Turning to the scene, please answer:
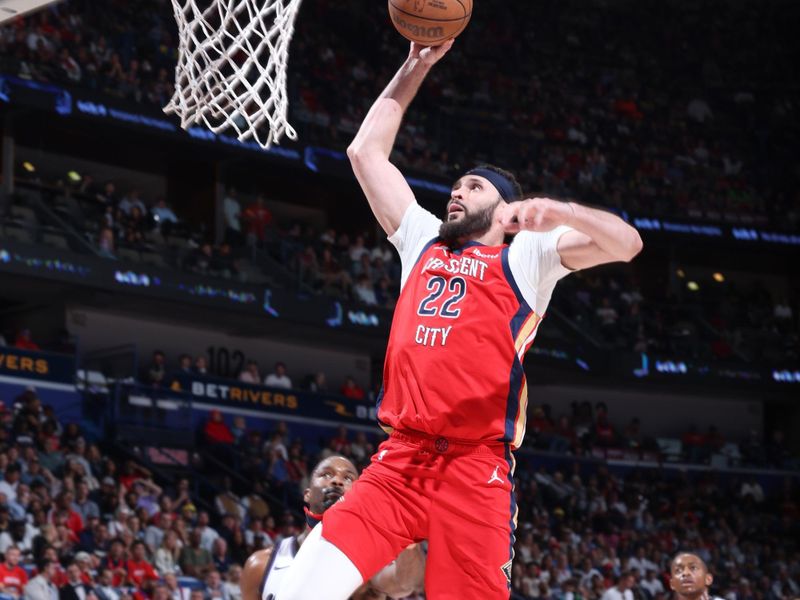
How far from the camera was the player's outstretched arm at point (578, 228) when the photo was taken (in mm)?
3926

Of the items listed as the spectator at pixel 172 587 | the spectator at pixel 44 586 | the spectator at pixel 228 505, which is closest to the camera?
the spectator at pixel 44 586

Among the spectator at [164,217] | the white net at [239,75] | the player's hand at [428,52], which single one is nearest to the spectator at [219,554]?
the spectator at [164,217]

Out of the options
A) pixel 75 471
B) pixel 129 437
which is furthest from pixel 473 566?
pixel 129 437

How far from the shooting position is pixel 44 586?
36.7ft

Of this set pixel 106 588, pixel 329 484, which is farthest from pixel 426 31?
pixel 106 588

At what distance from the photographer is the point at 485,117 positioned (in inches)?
1004

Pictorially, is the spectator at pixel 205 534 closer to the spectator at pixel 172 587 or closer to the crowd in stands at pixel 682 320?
the spectator at pixel 172 587

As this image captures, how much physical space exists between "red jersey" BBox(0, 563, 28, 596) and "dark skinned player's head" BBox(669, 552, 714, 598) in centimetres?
627

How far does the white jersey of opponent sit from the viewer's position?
620 centimetres

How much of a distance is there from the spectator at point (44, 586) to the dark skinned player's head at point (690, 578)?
5893mm

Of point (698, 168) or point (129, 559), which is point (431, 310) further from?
point (698, 168)

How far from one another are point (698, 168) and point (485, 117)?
210 inches

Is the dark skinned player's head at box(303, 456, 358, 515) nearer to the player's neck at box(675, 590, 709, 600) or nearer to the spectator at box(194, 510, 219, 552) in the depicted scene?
the player's neck at box(675, 590, 709, 600)

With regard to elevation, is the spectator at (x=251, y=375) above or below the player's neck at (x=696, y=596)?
above
